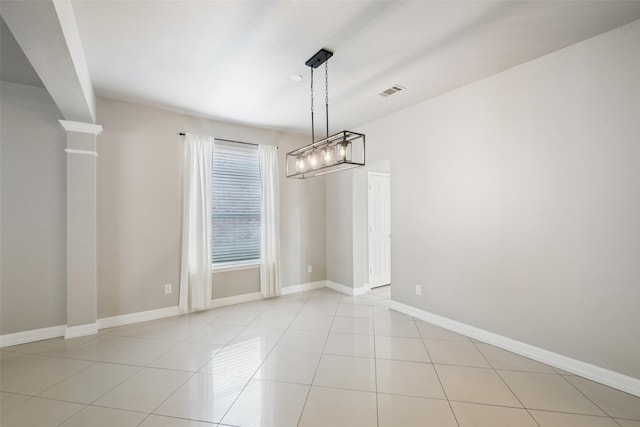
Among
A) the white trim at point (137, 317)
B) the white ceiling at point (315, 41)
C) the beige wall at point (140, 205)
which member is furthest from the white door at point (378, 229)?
the white trim at point (137, 317)

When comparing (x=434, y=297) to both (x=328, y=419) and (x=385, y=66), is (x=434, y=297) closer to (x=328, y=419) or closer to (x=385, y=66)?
(x=328, y=419)

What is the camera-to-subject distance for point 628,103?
2.11 m

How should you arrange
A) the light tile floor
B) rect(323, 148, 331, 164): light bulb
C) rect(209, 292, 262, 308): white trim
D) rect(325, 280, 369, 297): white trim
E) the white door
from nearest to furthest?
the light tile floor, rect(323, 148, 331, 164): light bulb, rect(209, 292, 262, 308): white trim, rect(325, 280, 369, 297): white trim, the white door

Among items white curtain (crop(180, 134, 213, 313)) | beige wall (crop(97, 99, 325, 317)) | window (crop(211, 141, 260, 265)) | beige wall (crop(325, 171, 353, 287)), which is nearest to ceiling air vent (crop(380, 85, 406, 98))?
beige wall (crop(325, 171, 353, 287))

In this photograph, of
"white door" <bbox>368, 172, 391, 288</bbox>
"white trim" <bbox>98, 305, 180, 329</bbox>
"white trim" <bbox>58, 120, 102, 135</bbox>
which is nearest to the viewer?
"white trim" <bbox>58, 120, 102, 135</bbox>

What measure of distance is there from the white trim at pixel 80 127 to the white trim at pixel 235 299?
2.68 meters

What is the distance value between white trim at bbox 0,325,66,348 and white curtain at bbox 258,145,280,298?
2.48 meters

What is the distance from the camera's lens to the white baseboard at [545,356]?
6.93 feet

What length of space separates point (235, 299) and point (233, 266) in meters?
0.53

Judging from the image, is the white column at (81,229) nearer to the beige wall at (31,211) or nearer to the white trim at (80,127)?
the white trim at (80,127)

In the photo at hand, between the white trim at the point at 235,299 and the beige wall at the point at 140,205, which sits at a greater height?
the beige wall at the point at 140,205

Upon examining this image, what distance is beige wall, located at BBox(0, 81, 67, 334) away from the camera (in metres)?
2.93

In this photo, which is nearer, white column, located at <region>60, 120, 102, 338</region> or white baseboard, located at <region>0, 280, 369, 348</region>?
white baseboard, located at <region>0, 280, 369, 348</region>

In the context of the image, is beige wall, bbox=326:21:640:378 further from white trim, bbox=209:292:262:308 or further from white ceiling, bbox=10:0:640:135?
white trim, bbox=209:292:262:308
